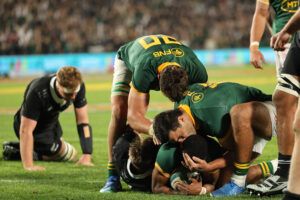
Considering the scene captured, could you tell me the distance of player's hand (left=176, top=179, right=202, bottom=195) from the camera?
5.83 m

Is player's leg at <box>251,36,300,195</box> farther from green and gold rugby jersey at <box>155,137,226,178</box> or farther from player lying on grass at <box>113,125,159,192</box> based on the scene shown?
player lying on grass at <box>113,125,159,192</box>

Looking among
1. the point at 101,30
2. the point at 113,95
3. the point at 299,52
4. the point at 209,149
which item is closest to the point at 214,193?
the point at 209,149

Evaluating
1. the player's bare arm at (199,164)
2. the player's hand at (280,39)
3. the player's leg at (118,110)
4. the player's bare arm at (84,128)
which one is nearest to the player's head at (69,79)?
the player's leg at (118,110)

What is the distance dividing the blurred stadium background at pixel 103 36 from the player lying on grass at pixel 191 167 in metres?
9.20

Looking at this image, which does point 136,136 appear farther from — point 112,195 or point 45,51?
point 45,51

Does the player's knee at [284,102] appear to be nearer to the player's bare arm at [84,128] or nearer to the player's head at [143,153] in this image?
the player's head at [143,153]

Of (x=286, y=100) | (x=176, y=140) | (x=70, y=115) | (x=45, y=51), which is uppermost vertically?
(x=286, y=100)

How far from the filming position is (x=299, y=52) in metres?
5.25

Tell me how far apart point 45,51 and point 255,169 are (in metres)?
23.8

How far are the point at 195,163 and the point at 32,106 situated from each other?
9.26 feet

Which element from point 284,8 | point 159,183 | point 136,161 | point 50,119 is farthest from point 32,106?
point 284,8

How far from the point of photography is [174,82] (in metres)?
5.89

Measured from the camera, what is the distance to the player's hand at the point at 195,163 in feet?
18.5

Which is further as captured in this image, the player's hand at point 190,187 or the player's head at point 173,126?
the player's hand at point 190,187
